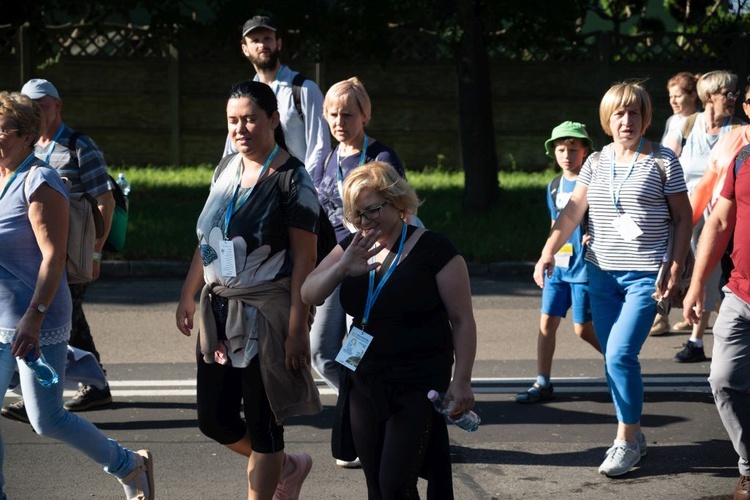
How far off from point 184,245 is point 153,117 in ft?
22.9

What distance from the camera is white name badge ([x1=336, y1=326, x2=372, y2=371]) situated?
14.0ft

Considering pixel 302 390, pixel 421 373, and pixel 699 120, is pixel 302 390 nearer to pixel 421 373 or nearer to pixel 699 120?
pixel 421 373

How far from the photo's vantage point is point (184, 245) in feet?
41.8

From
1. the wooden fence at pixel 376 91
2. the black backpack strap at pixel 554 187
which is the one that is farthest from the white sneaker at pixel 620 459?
the wooden fence at pixel 376 91

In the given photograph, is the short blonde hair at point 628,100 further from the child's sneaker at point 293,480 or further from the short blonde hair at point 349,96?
the child's sneaker at point 293,480

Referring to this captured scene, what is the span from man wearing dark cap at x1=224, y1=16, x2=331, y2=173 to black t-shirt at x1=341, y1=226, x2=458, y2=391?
8.11 ft

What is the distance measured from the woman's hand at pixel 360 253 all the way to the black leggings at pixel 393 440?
1.40 feet

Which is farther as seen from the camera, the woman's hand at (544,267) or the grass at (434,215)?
the grass at (434,215)

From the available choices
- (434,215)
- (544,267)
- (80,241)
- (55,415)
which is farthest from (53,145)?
(434,215)

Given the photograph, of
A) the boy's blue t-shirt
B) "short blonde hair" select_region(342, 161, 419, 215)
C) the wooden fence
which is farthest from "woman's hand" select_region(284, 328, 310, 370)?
the wooden fence

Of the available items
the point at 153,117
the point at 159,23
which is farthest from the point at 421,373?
the point at 153,117

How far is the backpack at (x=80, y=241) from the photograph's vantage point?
229 inches

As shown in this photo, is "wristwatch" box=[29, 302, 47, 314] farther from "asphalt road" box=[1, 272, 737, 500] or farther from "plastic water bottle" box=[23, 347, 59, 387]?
"asphalt road" box=[1, 272, 737, 500]

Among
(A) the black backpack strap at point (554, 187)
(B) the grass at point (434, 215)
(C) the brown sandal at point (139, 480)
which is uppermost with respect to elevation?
(A) the black backpack strap at point (554, 187)
